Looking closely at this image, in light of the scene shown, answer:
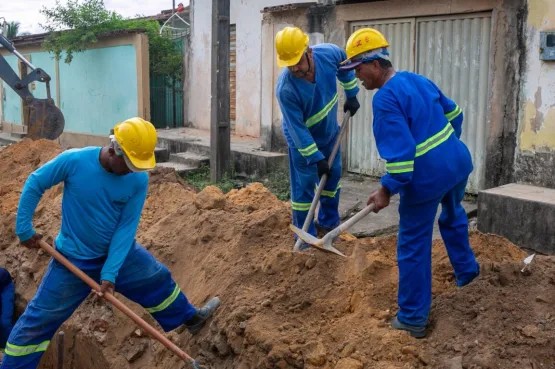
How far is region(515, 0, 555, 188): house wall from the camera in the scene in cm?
711

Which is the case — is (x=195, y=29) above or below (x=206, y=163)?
above

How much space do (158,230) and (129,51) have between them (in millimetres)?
9203

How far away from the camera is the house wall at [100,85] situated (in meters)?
14.5

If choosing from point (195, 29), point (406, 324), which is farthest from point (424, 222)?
point (195, 29)

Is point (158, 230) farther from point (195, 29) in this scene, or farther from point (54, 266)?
point (195, 29)

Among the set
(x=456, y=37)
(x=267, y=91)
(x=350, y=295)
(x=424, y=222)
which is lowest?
(x=350, y=295)

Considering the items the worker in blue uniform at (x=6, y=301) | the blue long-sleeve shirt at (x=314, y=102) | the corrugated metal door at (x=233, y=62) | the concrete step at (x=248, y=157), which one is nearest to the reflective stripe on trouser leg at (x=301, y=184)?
the blue long-sleeve shirt at (x=314, y=102)

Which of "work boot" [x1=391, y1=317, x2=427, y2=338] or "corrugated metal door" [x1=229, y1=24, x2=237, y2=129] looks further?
"corrugated metal door" [x1=229, y1=24, x2=237, y2=129]

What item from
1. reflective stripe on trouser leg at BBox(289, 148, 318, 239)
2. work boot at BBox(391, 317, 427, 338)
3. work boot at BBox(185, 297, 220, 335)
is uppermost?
reflective stripe on trouser leg at BBox(289, 148, 318, 239)

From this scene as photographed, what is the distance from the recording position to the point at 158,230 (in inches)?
253

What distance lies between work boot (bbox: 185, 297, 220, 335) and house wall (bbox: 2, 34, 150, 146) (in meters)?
10.3

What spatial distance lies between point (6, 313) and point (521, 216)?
4.98 m

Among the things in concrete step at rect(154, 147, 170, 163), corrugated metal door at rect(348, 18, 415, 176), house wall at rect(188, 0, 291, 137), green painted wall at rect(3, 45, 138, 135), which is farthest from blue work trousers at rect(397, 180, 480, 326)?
green painted wall at rect(3, 45, 138, 135)

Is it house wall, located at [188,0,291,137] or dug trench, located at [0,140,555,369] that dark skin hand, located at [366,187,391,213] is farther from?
house wall, located at [188,0,291,137]
